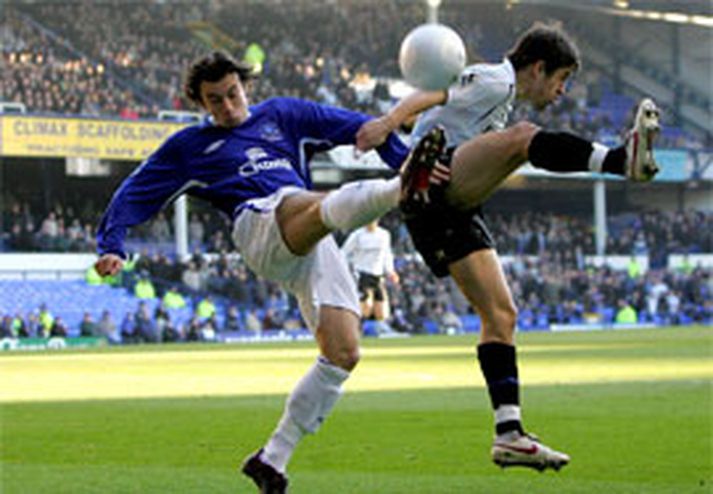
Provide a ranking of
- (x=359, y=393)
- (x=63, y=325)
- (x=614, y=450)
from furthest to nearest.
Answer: (x=63, y=325) < (x=359, y=393) < (x=614, y=450)

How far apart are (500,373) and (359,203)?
153cm

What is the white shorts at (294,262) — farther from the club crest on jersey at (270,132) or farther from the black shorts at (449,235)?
the black shorts at (449,235)

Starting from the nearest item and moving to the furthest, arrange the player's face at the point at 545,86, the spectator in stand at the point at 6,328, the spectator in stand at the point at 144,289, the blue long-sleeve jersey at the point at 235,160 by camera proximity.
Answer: the blue long-sleeve jersey at the point at 235,160
the player's face at the point at 545,86
the spectator in stand at the point at 6,328
the spectator in stand at the point at 144,289

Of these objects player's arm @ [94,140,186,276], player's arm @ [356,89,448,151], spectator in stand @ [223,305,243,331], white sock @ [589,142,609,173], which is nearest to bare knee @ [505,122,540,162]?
white sock @ [589,142,609,173]

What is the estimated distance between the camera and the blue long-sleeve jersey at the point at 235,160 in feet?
27.1

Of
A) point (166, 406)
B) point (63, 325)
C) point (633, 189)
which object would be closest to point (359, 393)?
point (166, 406)

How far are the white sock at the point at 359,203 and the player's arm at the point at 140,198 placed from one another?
4.26ft

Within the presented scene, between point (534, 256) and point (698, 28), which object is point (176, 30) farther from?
point (698, 28)

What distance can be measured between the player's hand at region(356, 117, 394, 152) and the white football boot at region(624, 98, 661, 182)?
1326 millimetres

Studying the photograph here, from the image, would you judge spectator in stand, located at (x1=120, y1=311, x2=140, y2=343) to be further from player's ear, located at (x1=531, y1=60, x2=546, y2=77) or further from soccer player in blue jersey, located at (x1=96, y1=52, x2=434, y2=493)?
player's ear, located at (x1=531, y1=60, x2=546, y2=77)

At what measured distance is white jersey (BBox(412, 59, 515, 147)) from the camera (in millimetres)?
8406

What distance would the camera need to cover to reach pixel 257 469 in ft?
25.3

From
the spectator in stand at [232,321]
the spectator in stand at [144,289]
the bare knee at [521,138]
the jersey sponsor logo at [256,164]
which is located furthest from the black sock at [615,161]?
the spectator in stand at [144,289]

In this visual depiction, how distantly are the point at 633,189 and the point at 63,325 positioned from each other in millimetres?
35546
